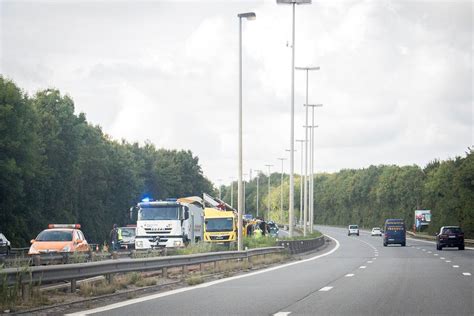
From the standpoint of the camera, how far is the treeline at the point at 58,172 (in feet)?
227

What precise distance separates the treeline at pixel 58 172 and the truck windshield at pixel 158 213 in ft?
Result: 73.6

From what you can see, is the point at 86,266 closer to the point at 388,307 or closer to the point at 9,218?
the point at 388,307

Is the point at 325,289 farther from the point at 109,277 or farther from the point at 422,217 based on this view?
the point at 422,217

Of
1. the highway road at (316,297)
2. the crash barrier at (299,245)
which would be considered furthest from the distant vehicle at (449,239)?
the highway road at (316,297)

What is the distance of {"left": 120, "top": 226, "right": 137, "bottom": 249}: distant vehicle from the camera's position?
59750 millimetres

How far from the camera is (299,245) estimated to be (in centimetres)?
5441

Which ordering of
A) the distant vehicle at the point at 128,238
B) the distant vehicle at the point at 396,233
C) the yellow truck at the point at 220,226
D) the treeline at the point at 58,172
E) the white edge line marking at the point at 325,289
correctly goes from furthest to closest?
the distant vehicle at the point at 396,233 < the treeline at the point at 58,172 < the distant vehicle at the point at 128,238 < the yellow truck at the point at 220,226 < the white edge line marking at the point at 325,289

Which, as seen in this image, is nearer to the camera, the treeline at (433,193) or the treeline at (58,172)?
the treeline at (58,172)

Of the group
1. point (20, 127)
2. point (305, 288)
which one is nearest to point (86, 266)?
point (305, 288)

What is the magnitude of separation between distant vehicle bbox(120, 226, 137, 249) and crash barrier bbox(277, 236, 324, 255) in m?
11.3

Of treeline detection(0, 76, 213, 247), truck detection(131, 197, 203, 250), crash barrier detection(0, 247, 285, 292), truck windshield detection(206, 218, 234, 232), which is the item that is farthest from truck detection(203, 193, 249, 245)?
crash barrier detection(0, 247, 285, 292)

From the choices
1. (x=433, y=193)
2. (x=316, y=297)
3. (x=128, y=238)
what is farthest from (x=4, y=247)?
(x=433, y=193)

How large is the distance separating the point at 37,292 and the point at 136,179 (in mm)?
96393

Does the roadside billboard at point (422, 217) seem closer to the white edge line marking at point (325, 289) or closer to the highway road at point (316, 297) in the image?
the highway road at point (316, 297)
